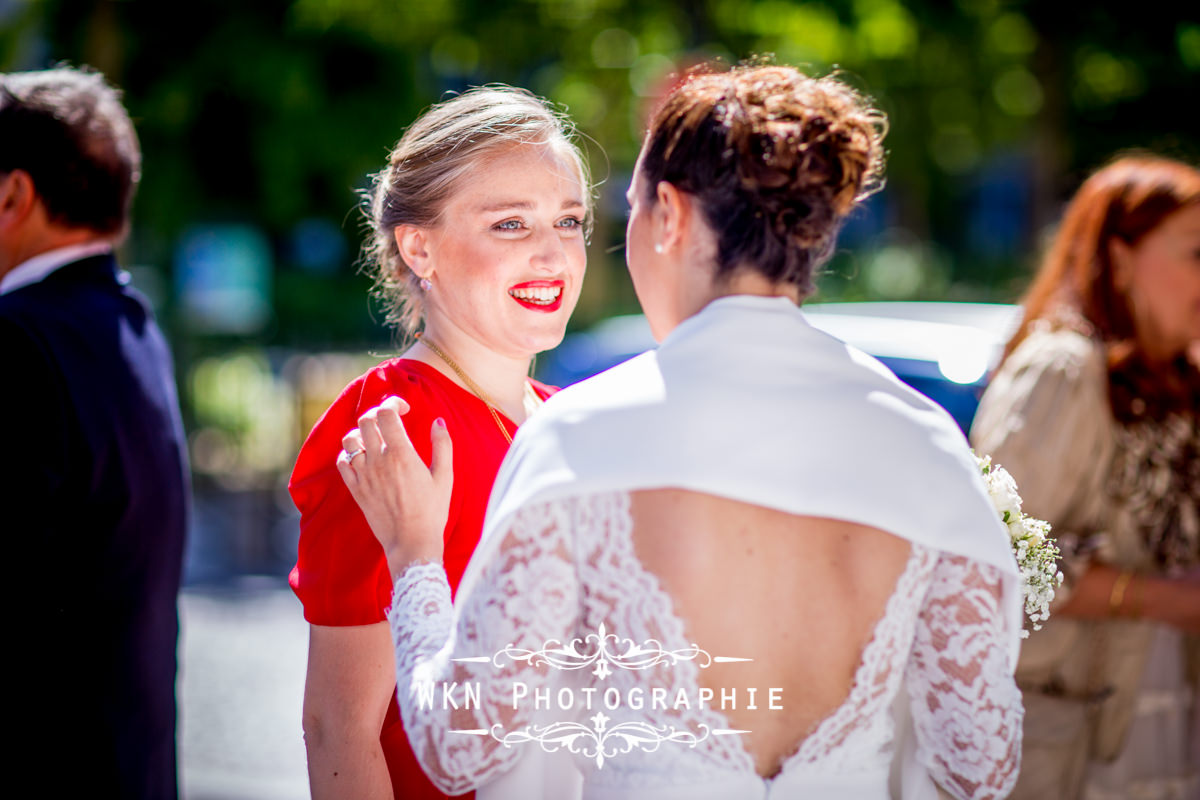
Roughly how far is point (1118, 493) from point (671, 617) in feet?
6.02

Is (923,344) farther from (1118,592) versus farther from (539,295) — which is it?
(539,295)

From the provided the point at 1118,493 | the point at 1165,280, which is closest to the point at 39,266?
the point at 1118,493

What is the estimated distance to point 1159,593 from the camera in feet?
9.31

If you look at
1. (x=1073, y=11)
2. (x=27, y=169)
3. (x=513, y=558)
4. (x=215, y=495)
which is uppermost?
(x=1073, y=11)

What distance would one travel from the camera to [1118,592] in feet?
9.30

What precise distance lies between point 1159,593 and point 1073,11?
33.6 feet

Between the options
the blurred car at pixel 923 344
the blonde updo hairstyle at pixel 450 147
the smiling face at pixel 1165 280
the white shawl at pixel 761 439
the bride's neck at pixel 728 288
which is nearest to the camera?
the white shawl at pixel 761 439

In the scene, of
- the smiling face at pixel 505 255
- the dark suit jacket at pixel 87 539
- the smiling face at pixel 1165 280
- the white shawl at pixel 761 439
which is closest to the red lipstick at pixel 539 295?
the smiling face at pixel 505 255

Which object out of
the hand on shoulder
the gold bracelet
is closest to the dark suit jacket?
the hand on shoulder

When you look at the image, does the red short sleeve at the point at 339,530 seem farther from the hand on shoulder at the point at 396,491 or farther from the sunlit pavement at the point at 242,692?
the sunlit pavement at the point at 242,692

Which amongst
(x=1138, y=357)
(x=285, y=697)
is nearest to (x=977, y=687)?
(x=1138, y=357)

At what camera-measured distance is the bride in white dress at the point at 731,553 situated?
1.54m

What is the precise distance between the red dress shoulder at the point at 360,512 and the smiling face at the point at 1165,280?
1965mm

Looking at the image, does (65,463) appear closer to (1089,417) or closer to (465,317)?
(465,317)
